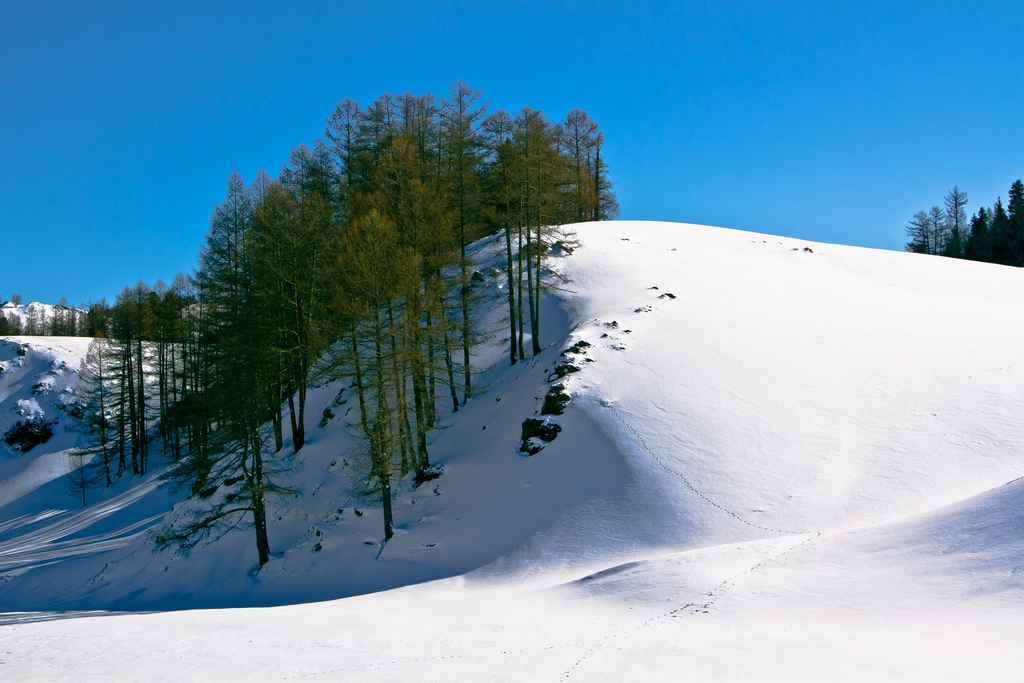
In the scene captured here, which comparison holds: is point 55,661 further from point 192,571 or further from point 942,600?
point 942,600

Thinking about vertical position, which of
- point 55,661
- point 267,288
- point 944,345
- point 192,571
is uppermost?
point 267,288

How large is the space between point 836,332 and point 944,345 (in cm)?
423

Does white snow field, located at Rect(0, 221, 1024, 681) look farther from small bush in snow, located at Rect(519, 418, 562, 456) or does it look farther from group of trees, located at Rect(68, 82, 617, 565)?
group of trees, located at Rect(68, 82, 617, 565)

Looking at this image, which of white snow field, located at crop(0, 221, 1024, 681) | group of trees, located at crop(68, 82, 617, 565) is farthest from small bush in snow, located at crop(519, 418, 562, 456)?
group of trees, located at crop(68, 82, 617, 565)

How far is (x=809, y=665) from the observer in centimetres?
797

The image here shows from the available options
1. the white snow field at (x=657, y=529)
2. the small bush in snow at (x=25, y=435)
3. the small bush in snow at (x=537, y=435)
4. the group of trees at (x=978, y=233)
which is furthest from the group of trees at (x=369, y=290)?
the group of trees at (x=978, y=233)

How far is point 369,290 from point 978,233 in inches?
2726

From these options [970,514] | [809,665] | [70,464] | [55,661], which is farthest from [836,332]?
[70,464]

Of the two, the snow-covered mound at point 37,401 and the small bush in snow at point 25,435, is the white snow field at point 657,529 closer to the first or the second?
the snow-covered mound at point 37,401

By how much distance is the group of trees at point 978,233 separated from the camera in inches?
2191

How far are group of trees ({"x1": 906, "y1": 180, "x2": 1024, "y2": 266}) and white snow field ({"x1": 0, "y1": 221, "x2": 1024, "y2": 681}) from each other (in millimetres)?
25933

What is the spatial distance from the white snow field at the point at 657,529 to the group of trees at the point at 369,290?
2083 mm

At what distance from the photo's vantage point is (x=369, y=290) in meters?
21.0

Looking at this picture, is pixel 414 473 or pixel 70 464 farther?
pixel 70 464
